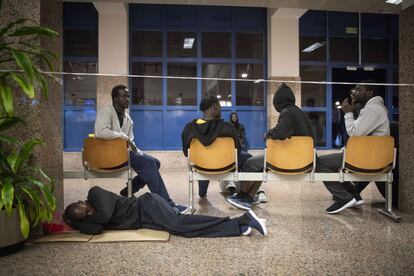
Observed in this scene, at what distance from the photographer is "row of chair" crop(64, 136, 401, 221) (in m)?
3.18

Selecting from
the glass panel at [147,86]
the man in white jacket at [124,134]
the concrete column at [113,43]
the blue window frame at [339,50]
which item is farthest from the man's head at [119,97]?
the blue window frame at [339,50]

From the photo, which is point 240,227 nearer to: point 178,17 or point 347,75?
point 178,17

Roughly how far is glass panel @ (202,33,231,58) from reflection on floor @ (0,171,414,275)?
5526 mm

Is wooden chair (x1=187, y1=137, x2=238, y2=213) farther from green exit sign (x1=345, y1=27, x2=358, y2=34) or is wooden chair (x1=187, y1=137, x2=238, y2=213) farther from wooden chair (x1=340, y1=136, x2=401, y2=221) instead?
green exit sign (x1=345, y1=27, x2=358, y2=34)

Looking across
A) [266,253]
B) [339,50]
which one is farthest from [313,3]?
[266,253]

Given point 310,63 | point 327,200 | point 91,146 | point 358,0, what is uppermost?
point 358,0

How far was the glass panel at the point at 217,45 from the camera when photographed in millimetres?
8047

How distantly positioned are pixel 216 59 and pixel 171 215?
5789 millimetres

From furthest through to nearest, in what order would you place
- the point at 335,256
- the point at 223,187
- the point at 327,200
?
the point at 223,187 → the point at 327,200 → the point at 335,256

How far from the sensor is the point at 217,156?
3305mm

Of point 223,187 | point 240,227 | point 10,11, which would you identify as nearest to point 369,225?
point 240,227

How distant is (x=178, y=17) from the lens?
25.8 ft

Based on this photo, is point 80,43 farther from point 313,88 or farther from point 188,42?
point 313,88

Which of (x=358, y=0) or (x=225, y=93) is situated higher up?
(x=358, y=0)
